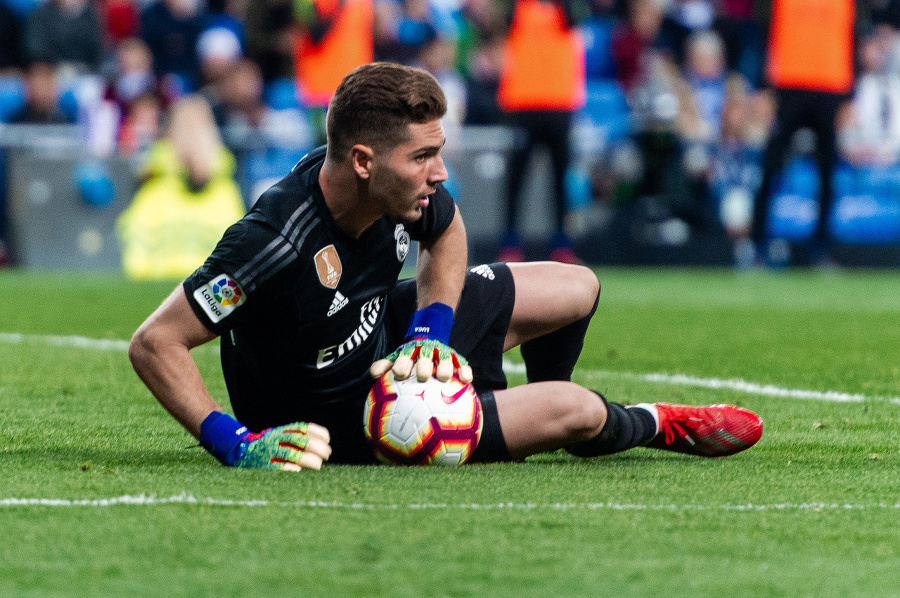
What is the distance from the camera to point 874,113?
13.5 meters

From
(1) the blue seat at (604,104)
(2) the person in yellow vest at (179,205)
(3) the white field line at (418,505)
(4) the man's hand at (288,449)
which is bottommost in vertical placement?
(2) the person in yellow vest at (179,205)

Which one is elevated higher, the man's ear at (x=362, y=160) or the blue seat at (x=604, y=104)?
the man's ear at (x=362, y=160)

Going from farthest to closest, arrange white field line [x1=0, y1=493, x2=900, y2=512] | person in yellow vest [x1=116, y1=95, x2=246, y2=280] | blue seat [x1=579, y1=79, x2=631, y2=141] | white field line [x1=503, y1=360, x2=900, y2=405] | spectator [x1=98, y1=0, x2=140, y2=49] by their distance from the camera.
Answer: spectator [x1=98, y1=0, x2=140, y2=49], blue seat [x1=579, y1=79, x2=631, y2=141], person in yellow vest [x1=116, y1=95, x2=246, y2=280], white field line [x1=503, y1=360, x2=900, y2=405], white field line [x1=0, y1=493, x2=900, y2=512]

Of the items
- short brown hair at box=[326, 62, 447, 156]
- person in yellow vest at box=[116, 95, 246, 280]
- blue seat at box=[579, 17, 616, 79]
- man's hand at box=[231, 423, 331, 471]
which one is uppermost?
short brown hair at box=[326, 62, 447, 156]

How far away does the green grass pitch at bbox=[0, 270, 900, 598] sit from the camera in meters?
2.36

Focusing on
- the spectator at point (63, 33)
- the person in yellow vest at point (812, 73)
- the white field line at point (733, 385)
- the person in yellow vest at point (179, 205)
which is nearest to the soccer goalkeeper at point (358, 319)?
the white field line at point (733, 385)

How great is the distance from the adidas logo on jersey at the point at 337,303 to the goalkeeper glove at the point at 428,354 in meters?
0.17

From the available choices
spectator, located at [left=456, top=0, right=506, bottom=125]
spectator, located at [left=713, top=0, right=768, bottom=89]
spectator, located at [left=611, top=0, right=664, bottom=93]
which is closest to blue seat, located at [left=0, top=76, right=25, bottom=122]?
spectator, located at [left=456, top=0, right=506, bottom=125]

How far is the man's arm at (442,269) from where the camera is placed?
12.4 feet

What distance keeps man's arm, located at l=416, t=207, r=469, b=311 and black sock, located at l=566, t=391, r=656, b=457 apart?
49 centimetres

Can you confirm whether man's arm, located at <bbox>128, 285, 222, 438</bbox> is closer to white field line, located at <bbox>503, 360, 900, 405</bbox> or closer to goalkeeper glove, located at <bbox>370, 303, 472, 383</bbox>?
goalkeeper glove, located at <bbox>370, 303, 472, 383</bbox>

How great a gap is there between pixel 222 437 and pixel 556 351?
1.11 meters

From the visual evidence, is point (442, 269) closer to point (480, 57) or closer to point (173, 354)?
point (173, 354)

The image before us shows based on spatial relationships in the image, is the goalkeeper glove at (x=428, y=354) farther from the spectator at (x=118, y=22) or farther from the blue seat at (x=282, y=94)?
the spectator at (x=118, y=22)
